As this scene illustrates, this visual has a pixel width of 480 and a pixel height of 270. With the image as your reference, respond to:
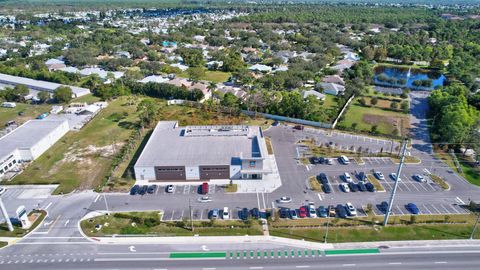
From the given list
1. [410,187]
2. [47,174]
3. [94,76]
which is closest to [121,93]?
[94,76]

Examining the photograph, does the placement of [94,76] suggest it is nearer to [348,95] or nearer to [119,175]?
[119,175]

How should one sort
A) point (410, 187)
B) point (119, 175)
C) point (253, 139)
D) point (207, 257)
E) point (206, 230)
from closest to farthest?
point (207, 257)
point (206, 230)
point (410, 187)
point (119, 175)
point (253, 139)

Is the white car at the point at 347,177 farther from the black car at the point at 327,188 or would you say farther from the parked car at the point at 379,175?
the parked car at the point at 379,175

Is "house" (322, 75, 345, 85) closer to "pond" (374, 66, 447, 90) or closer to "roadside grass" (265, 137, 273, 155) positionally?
"pond" (374, 66, 447, 90)

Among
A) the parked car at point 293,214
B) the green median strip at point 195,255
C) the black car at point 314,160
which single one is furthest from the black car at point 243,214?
the black car at point 314,160

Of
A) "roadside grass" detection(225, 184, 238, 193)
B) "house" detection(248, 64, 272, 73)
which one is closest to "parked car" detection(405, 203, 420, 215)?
"roadside grass" detection(225, 184, 238, 193)

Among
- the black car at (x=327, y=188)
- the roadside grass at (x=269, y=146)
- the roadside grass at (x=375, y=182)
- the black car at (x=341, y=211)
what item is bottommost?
the roadside grass at (x=375, y=182)
